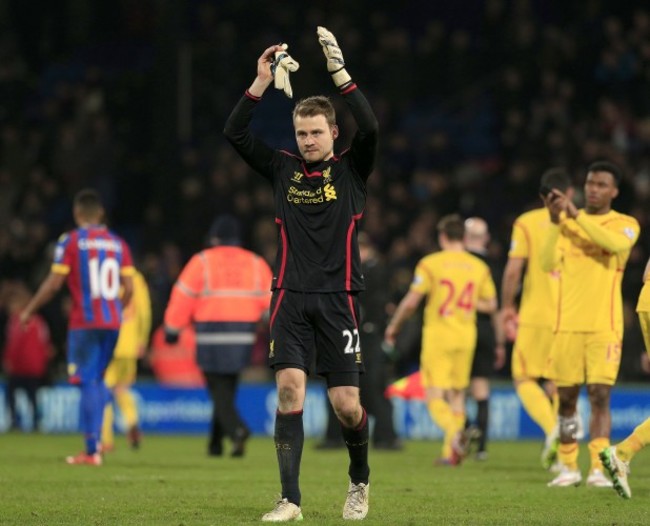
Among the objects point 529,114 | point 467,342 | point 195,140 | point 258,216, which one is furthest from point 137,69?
point 467,342

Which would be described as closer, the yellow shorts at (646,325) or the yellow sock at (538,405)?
the yellow shorts at (646,325)

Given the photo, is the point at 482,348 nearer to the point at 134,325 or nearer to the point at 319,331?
the point at 134,325

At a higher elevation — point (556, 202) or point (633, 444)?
point (556, 202)

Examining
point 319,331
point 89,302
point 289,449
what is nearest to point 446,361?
point 89,302

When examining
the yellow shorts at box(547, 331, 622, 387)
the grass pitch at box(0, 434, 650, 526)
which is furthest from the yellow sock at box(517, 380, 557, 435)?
the yellow shorts at box(547, 331, 622, 387)

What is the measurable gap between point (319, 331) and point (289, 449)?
68 centimetres

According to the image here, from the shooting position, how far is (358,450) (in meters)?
8.56

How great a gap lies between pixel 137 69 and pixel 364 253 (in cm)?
1275

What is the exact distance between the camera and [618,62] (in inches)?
912

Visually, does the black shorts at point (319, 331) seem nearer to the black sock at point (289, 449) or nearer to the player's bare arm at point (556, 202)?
the black sock at point (289, 449)

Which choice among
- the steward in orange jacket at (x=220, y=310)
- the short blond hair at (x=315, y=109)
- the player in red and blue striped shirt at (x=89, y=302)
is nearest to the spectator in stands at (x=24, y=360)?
the steward in orange jacket at (x=220, y=310)

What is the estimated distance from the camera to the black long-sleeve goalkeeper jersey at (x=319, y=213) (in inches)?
330

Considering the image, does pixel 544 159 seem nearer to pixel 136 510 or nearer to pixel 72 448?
pixel 72 448

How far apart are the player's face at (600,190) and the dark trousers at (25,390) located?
12560mm
